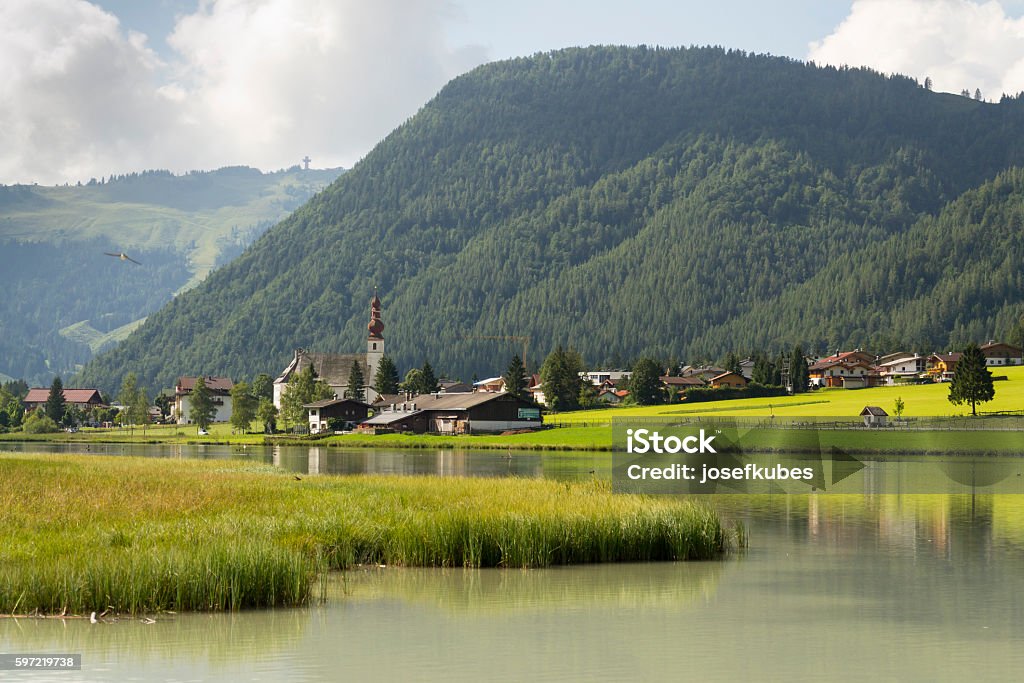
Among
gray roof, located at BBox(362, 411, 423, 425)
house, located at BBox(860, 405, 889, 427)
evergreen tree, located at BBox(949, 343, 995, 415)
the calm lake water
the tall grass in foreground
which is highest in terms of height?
evergreen tree, located at BBox(949, 343, 995, 415)

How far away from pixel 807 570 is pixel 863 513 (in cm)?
1836

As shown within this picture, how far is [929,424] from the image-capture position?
400ft

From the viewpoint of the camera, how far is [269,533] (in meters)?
32.8

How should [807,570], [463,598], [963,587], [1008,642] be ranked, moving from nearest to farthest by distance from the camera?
[1008,642] < [463,598] < [963,587] < [807,570]

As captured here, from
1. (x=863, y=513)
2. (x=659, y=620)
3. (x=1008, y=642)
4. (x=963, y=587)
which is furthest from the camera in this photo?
(x=863, y=513)

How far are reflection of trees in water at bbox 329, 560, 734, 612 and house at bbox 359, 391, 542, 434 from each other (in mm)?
117861

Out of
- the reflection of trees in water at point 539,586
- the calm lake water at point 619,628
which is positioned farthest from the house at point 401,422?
the reflection of trees in water at point 539,586

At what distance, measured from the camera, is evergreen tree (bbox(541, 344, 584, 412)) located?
190875 mm

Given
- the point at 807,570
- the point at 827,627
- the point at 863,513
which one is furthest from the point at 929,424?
the point at 827,627

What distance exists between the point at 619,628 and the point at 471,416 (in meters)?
129

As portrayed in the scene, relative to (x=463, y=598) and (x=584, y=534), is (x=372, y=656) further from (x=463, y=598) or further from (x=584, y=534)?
(x=584, y=534)

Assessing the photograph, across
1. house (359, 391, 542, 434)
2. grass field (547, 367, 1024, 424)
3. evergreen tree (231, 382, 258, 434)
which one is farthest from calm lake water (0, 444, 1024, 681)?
evergreen tree (231, 382, 258, 434)

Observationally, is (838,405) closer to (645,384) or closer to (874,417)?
(874,417)

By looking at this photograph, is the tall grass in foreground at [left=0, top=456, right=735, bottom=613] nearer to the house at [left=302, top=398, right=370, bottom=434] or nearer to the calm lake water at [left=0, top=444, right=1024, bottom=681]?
the calm lake water at [left=0, top=444, right=1024, bottom=681]
